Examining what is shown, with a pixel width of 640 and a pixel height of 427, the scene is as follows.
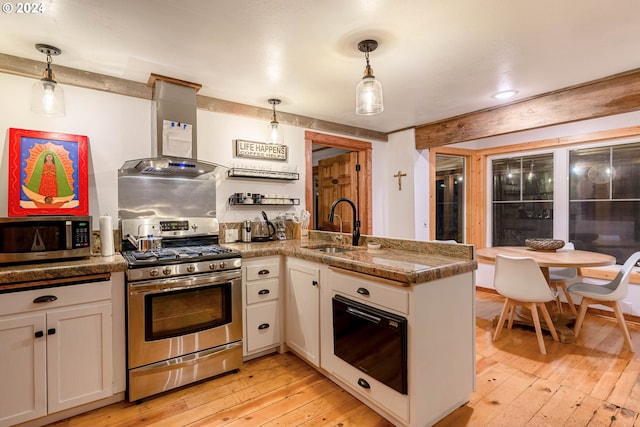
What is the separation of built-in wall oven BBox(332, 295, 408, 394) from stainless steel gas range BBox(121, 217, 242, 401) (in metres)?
0.86

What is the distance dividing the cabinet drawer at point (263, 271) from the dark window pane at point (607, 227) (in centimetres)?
393

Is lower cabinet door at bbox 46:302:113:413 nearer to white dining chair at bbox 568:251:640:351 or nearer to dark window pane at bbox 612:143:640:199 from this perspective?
white dining chair at bbox 568:251:640:351

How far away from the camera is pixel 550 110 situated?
300 cm

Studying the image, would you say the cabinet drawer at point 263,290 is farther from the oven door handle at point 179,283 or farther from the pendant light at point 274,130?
the pendant light at point 274,130

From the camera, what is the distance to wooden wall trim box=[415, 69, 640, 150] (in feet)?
8.47

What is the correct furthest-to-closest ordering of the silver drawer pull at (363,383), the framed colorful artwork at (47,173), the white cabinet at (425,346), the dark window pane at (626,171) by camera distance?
the dark window pane at (626,171) < the framed colorful artwork at (47,173) < the silver drawer pull at (363,383) < the white cabinet at (425,346)

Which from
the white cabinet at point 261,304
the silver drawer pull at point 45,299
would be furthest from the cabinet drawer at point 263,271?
the silver drawer pull at point 45,299

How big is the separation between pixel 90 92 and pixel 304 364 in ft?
9.22

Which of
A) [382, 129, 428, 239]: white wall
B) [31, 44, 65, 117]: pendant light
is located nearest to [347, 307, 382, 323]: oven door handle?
[31, 44, 65, 117]: pendant light

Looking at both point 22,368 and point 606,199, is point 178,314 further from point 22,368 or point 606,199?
point 606,199

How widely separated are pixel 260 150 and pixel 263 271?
4.63 ft

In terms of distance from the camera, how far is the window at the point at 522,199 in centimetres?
436

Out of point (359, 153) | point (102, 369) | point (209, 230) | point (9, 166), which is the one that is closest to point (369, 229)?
point (359, 153)

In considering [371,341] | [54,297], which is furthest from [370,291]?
[54,297]
